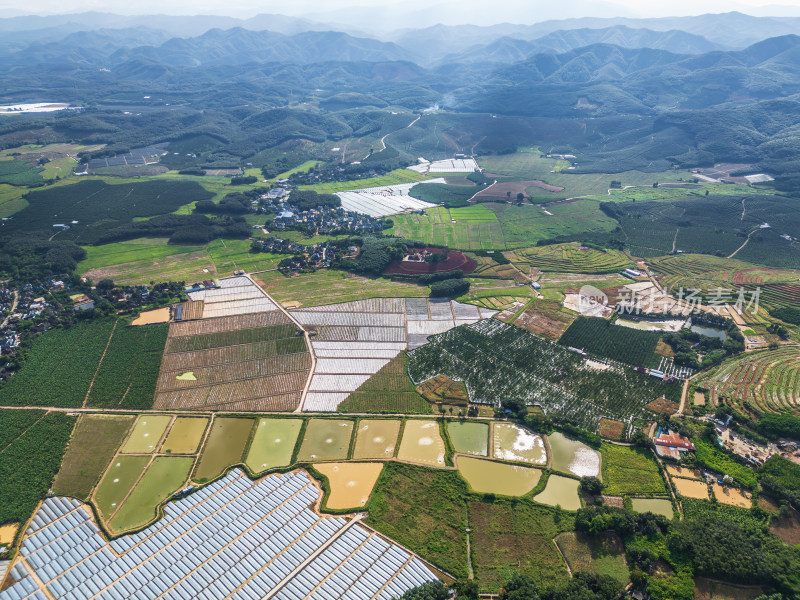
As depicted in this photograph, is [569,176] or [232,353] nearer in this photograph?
[232,353]

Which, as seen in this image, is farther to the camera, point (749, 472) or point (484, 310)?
point (484, 310)

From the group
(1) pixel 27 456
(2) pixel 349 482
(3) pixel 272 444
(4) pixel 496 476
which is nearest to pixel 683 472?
(4) pixel 496 476

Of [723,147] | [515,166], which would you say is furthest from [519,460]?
[723,147]

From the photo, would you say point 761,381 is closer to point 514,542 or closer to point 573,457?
point 573,457

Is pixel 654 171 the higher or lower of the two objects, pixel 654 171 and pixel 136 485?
the higher

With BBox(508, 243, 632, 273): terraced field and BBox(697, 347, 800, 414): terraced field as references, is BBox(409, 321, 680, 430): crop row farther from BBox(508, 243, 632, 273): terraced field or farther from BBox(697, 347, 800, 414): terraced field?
BBox(508, 243, 632, 273): terraced field

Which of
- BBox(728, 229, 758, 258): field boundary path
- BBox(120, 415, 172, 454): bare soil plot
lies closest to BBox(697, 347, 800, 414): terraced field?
BBox(728, 229, 758, 258): field boundary path

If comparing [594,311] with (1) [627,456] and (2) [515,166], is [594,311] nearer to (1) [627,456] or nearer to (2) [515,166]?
(1) [627,456]
